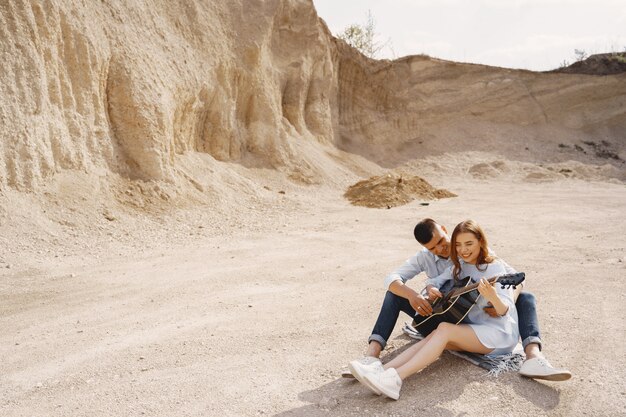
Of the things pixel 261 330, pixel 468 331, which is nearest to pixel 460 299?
pixel 468 331

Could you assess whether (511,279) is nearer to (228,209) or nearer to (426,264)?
(426,264)

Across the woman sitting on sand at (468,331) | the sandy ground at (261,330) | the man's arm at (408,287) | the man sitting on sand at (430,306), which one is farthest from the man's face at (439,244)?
the sandy ground at (261,330)

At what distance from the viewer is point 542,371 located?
10.8 feet

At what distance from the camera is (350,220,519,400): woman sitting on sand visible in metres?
3.25

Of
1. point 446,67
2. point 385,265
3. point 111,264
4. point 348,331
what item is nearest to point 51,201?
point 111,264

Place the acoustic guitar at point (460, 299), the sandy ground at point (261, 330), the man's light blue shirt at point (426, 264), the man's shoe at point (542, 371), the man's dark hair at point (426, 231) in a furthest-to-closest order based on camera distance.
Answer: the man's light blue shirt at point (426, 264), the man's dark hair at point (426, 231), the acoustic guitar at point (460, 299), the sandy ground at point (261, 330), the man's shoe at point (542, 371)

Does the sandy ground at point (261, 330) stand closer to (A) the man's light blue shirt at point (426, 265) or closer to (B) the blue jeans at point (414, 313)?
(B) the blue jeans at point (414, 313)

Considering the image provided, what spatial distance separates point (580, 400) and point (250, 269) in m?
4.24

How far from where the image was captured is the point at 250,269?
6805 mm

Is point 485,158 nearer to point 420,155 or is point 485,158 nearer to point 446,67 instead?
point 420,155

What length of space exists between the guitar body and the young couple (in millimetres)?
46

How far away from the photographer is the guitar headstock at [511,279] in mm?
3365

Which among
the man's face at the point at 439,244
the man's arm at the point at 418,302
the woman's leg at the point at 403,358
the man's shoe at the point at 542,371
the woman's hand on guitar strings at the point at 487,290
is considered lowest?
the man's shoe at the point at 542,371

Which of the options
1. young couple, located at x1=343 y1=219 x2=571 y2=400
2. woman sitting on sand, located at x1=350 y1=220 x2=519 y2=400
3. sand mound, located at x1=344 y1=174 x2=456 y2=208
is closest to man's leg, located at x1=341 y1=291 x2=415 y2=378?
young couple, located at x1=343 y1=219 x2=571 y2=400
